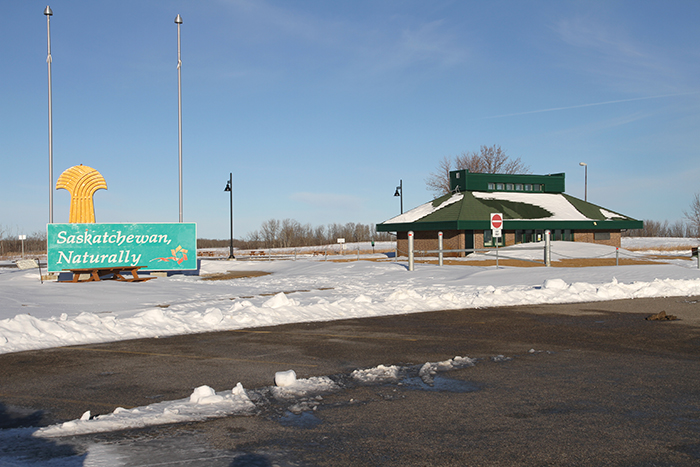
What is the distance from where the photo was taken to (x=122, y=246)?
974 inches

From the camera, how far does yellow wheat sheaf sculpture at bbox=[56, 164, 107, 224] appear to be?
25094 millimetres

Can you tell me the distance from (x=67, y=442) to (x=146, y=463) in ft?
3.28

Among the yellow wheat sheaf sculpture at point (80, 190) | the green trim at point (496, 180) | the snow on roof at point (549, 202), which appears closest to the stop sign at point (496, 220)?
the yellow wheat sheaf sculpture at point (80, 190)

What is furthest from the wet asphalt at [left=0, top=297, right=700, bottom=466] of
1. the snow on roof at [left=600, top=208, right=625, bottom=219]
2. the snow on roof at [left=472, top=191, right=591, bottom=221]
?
the snow on roof at [left=600, top=208, right=625, bottom=219]

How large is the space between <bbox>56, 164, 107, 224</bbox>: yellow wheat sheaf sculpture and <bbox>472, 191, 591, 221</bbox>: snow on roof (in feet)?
106

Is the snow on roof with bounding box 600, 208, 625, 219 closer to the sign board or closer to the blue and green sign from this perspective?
the sign board

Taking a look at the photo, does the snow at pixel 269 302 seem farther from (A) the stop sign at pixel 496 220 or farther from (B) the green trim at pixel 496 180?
(B) the green trim at pixel 496 180

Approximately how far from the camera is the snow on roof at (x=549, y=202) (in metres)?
46.8

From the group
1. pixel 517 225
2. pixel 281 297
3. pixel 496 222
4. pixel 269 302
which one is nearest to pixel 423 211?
pixel 517 225

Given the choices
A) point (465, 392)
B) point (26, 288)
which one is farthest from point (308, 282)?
point (465, 392)

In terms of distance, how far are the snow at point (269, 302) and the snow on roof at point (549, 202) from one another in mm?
24290

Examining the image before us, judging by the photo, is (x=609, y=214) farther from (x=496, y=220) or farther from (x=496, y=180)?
(x=496, y=220)

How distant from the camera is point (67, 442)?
4828 mm

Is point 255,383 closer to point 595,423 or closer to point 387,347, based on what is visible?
point 387,347
